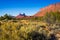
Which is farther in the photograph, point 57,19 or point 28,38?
point 57,19

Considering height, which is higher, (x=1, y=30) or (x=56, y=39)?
(x=1, y=30)

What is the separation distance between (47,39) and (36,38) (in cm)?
120

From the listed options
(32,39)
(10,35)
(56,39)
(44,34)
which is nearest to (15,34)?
(10,35)

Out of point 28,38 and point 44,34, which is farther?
point 44,34

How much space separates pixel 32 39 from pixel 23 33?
80 cm

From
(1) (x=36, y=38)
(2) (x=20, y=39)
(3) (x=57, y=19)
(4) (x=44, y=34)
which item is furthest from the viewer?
(3) (x=57, y=19)

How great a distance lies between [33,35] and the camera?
46.4 feet

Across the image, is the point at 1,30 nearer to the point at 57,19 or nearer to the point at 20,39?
the point at 20,39

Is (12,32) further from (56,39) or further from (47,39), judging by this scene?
(56,39)

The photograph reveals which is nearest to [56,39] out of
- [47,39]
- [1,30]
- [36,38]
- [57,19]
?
[47,39]

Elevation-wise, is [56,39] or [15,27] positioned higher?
[15,27]

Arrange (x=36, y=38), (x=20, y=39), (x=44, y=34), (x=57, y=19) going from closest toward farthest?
1. (x=20, y=39)
2. (x=36, y=38)
3. (x=44, y=34)
4. (x=57, y=19)

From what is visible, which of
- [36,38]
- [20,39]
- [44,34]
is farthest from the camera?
[44,34]

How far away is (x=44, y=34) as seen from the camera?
15.2 meters
